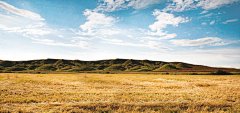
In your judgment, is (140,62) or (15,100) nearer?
(15,100)

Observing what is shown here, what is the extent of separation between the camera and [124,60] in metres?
188

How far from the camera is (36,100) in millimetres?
13273

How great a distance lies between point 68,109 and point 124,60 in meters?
178

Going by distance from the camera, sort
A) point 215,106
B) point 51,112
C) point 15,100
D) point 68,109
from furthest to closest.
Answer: point 15,100 → point 215,106 → point 68,109 → point 51,112

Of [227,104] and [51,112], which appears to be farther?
[227,104]

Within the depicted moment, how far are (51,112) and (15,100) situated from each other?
6099 millimetres

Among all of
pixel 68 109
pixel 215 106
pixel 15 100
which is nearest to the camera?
pixel 68 109

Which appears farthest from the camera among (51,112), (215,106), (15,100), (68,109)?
(15,100)

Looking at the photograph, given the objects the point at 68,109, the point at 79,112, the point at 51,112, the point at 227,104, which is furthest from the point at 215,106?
the point at 51,112

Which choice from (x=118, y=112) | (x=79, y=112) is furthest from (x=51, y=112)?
(x=118, y=112)

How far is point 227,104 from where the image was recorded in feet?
40.9

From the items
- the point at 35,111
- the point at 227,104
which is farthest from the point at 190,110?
the point at 35,111

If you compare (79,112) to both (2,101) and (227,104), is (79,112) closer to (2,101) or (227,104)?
(2,101)

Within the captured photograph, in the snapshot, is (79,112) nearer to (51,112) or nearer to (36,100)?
(51,112)
